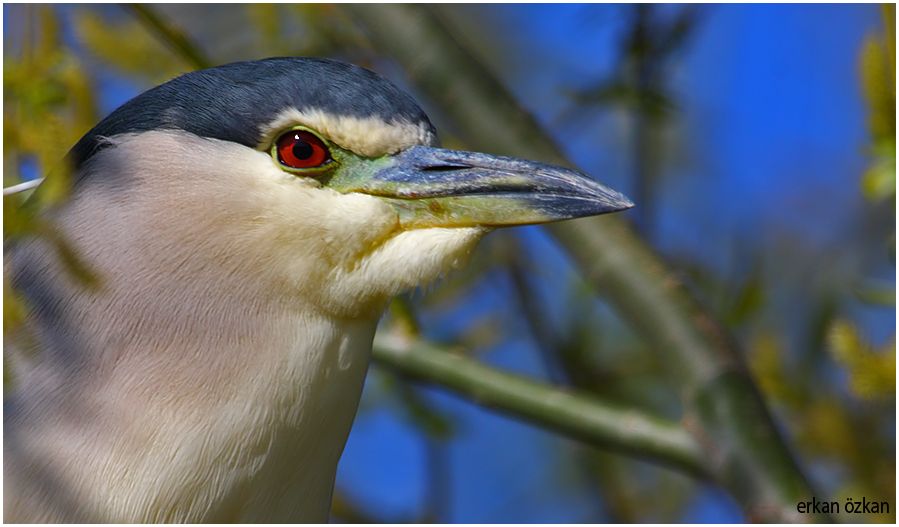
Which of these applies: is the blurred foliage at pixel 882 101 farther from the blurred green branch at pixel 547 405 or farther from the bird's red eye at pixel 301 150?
the bird's red eye at pixel 301 150

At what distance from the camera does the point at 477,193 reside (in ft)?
6.85

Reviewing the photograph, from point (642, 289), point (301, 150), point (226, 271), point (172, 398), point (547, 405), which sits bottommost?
point (547, 405)

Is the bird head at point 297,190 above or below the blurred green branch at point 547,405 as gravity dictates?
above

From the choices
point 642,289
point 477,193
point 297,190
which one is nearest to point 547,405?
point 642,289

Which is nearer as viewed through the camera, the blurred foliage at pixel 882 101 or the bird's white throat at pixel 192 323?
the bird's white throat at pixel 192 323

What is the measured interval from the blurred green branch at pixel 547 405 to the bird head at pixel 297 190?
2.02 ft

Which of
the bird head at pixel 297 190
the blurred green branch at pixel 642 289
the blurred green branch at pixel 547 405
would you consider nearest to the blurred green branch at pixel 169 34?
the bird head at pixel 297 190

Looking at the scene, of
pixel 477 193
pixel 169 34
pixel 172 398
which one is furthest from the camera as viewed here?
pixel 169 34

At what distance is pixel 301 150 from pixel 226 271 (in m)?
0.21

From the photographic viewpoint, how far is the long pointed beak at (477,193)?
2.06 m

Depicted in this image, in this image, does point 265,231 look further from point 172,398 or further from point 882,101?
point 882,101

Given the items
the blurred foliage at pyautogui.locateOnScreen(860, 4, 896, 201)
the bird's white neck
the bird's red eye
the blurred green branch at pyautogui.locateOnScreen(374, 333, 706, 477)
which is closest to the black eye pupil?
the bird's red eye

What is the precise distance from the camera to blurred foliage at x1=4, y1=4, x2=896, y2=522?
2.21 meters

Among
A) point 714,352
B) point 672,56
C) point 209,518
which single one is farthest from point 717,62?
point 209,518
